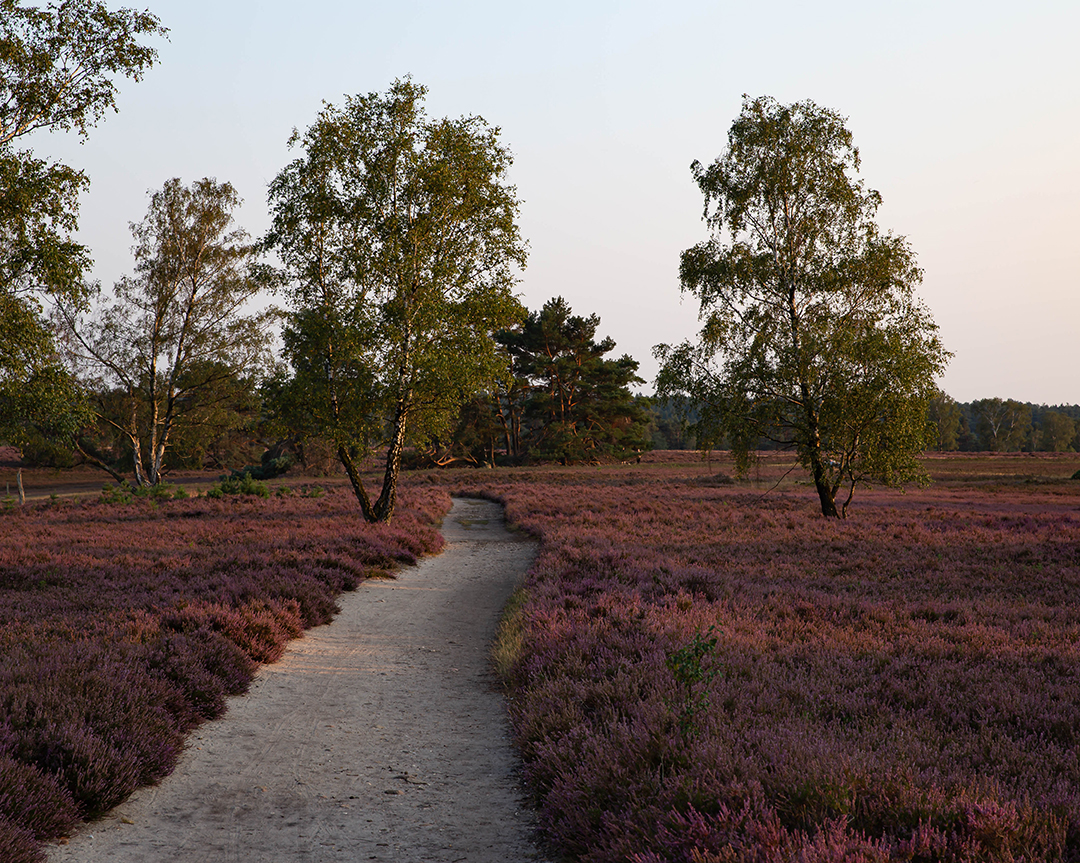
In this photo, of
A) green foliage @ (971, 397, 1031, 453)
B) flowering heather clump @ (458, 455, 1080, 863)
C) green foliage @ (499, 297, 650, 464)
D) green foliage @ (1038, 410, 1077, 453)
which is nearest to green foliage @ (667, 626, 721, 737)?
flowering heather clump @ (458, 455, 1080, 863)

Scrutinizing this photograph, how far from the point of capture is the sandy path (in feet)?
15.6

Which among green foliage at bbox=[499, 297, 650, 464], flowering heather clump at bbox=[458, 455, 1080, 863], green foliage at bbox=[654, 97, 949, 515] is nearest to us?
flowering heather clump at bbox=[458, 455, 1080, 863]

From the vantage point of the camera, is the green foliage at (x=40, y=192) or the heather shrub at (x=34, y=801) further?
the green foliage at (x=40, y=192)

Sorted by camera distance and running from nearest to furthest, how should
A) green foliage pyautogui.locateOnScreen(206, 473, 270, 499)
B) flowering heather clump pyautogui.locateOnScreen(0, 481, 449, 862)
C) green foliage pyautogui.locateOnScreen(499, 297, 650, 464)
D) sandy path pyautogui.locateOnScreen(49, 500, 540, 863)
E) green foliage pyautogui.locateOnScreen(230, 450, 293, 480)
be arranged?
sandy path pyautogui.locateOnScreen(49, 500, 540, 863) → flowering heather clump pyautogui.locateOnScreen(0, 481, 449, 862) → green foliage pyautogui.locateOnScreen(206, 473, 270, 499) → green foliage pyautogui.locateOnScreen(230, 450, 293, 480) → green foliage pyautogui.locateOnScreen(499, 297, 650, 464)

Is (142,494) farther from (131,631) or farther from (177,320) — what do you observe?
(131,631)

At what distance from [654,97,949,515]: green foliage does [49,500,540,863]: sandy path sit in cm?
1849

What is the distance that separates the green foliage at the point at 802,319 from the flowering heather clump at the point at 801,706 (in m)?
9.14

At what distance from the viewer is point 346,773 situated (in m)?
6.07

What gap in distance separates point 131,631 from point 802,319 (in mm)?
24515

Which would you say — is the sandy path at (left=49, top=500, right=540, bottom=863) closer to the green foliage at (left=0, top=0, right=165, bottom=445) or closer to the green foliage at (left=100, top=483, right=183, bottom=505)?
the green foliage at (left=0, top=0, right=165, bottom=445)

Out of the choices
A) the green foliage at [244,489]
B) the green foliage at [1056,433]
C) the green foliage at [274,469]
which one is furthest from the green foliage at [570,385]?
the green foliage at [1056,433]

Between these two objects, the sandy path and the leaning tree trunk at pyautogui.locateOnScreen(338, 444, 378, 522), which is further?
the leaning tree trunk at pyautogui.locateOnScreen(338, 444, 378, 522)

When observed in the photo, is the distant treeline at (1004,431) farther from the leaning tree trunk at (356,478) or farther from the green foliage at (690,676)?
the green foliage at (690,676)

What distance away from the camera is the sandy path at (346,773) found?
4.76 meters
